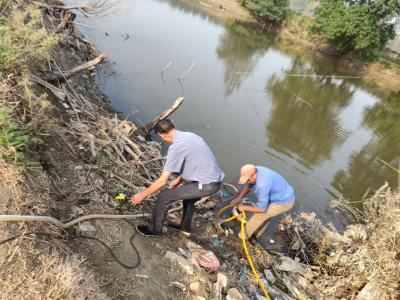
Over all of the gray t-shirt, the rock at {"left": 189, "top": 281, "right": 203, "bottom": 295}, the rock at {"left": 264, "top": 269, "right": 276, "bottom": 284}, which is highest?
the gray t-shirt

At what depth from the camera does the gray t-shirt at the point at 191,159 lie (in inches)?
154

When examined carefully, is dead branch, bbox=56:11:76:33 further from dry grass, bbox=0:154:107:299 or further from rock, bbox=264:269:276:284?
rock, bbox=264:269:276:284

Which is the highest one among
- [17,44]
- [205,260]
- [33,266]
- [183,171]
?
[17,44]

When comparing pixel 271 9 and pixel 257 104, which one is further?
pixel 271 9

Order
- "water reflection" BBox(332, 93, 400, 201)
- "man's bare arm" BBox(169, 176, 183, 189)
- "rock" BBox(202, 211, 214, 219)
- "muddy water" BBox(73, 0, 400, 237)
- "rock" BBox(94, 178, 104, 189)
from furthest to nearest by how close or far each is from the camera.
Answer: "water reflection" BBox(332, 93, 400, 201) → "muddy water" BBox(73, 0, 400, 237) → "rock" BBox(202, 211, 214, 219) → "rock" BBox(94, 178, 104, 189) → "man's bare arm" BBox(169, 176, 183, 189)

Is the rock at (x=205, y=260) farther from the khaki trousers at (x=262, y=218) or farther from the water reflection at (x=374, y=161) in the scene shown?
the water reflection at (x=374, y=161)

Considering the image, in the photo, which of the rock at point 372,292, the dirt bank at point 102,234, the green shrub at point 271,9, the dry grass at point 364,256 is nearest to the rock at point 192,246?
the dirt bank at point 102,234

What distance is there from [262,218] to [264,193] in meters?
0.81

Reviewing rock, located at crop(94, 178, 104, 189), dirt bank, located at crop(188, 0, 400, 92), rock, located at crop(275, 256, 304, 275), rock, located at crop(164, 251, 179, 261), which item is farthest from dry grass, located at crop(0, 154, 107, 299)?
dirt bank, located at crop(188, 0, 400, 92)

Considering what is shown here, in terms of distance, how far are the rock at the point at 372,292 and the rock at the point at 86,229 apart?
3.98 metres

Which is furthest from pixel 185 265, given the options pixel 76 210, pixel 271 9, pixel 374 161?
pixel 271 9

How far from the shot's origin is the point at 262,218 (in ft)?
19.2

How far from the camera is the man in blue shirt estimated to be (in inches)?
200

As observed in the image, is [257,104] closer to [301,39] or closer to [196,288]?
[196,288]
